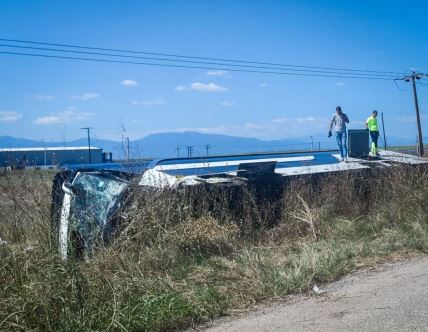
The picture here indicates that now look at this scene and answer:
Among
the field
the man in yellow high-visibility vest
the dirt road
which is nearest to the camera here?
the dirt road

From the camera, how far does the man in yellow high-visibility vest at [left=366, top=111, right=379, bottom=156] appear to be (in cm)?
1546

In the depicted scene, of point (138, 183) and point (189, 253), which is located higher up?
point (138, 183)

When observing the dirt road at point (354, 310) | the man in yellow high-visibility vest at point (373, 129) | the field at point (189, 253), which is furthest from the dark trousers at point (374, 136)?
the dirt road at point (354, 310)

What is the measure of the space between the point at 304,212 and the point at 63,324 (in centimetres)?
557

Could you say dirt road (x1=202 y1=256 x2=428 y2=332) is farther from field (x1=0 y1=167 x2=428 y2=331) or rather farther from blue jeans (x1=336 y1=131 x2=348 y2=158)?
blue jeans (x1=336 y1=131 x2=348 y2=158)

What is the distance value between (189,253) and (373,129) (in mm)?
Result: 11374

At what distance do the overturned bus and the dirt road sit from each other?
2.24 m

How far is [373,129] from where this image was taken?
51.9 ft

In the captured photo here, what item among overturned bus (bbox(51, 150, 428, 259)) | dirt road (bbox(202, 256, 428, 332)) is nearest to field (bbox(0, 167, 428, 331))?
overturned bus (bbox(51, 150, 428, 259))

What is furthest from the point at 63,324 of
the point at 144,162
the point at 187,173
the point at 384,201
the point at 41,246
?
the point at 384,201

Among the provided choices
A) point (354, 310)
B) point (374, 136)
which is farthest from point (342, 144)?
point (354, 310)

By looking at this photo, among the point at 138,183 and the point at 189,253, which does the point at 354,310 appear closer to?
the point at 189,253

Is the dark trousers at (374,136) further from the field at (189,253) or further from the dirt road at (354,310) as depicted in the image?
the dirt road at (354,310)

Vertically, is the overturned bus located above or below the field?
above
